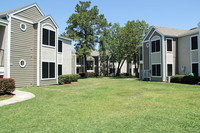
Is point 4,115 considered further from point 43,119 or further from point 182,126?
point 182,126

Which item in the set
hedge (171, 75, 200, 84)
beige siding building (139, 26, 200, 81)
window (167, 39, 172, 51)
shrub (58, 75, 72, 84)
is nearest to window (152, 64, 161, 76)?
beige siding building (139, 26, 200, 81)

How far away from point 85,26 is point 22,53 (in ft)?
69.2

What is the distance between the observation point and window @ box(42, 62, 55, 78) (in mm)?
16706

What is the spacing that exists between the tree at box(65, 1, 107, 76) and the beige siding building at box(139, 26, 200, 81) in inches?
589

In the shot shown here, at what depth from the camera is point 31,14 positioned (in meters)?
16.3

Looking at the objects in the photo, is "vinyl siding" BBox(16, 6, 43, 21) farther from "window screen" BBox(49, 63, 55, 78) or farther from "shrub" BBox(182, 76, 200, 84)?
"shrub" BBox(182, 76, 200, 84)

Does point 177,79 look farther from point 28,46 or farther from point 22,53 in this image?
point 22,53

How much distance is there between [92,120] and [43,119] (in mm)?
1784

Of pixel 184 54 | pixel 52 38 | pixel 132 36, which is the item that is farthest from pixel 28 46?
pixel 132 36

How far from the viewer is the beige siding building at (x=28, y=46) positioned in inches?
541

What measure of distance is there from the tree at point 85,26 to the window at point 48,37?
49.7ft

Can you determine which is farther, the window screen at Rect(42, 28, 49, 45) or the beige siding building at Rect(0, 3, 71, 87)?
the window screen at Rect(42, 28, 49, 45)

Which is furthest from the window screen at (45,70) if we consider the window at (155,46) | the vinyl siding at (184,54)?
the vinyl siding at (184,54)

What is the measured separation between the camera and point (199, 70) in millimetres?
18531
